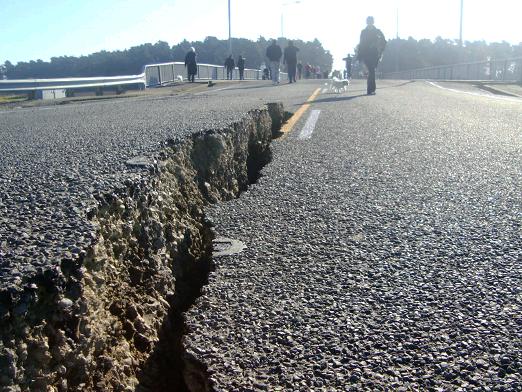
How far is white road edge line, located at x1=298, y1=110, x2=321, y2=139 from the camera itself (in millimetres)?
6340

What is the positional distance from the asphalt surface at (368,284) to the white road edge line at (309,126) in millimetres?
1914

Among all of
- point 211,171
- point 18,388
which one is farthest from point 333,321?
point 211,171

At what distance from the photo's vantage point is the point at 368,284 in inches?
85.2

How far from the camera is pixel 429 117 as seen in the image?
842 centimetres

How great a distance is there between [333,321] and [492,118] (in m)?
7.53

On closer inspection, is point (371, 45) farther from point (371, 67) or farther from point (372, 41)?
point (371, 67)

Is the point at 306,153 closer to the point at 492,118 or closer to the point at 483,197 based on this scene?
the point at 483,197

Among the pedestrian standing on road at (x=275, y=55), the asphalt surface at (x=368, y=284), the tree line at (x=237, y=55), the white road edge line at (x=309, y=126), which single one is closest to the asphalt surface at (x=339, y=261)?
the asphalt surface at (x=368, y=284)

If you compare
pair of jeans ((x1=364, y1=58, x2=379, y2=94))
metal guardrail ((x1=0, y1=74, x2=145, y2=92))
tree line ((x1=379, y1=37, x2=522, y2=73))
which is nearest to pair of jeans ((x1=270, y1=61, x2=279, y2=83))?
metal guardrail ((x1=0, y1=74, x2=145, y2=92))

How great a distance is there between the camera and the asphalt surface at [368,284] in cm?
162

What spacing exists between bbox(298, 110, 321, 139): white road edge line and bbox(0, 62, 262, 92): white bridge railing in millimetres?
10699

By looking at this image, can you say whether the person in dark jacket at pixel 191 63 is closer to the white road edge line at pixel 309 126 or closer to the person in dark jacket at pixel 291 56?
the person in dark jacket at pixel 291 56

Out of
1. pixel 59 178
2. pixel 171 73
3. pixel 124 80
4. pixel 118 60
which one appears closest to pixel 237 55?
pixel 118 60

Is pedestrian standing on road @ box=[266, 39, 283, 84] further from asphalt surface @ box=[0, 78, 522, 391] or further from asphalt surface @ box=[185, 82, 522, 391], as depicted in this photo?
asphalt surface @ box=[185, 82, 522, 391]
